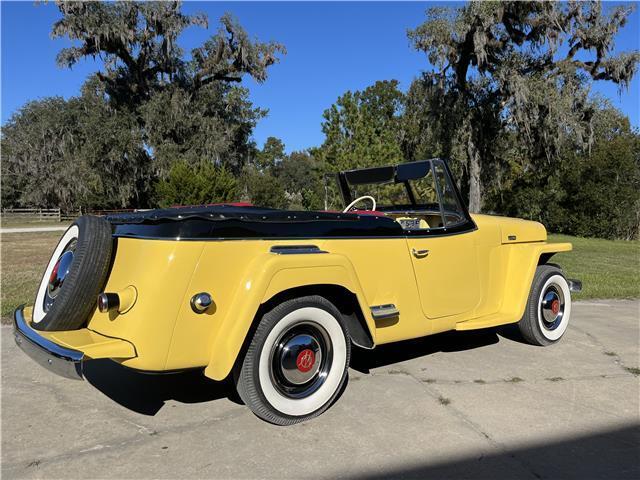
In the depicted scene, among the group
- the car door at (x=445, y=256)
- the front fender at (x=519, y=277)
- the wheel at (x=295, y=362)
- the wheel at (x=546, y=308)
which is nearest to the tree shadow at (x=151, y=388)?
the wheel at (x=295, y=362)

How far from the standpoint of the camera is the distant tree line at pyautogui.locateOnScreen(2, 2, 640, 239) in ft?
63.6

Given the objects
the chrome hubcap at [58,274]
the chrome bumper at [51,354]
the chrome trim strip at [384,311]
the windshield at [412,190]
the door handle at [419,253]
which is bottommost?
the chrome bumper at [51,354]

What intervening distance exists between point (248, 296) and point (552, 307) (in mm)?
3481

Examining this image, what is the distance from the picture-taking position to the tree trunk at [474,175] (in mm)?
20934

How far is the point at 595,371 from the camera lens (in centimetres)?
415

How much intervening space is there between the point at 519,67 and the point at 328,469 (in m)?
20.4

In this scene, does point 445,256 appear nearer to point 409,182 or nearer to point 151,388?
point 409,182

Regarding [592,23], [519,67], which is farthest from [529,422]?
[592,23]

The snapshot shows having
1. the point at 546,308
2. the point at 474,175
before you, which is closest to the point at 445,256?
the point at 546,308

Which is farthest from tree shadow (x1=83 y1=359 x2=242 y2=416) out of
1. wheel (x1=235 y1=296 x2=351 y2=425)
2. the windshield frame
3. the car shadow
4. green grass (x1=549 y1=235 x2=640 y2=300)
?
green grass (x1=549 y1=235 x2=640 y2=300)

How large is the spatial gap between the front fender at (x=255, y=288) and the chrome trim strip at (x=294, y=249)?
6 cm

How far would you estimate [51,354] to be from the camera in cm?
271

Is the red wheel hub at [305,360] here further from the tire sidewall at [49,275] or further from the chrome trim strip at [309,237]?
the tire sidewall at [49,275]

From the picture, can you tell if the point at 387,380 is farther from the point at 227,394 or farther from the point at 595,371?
the point at 595,371
